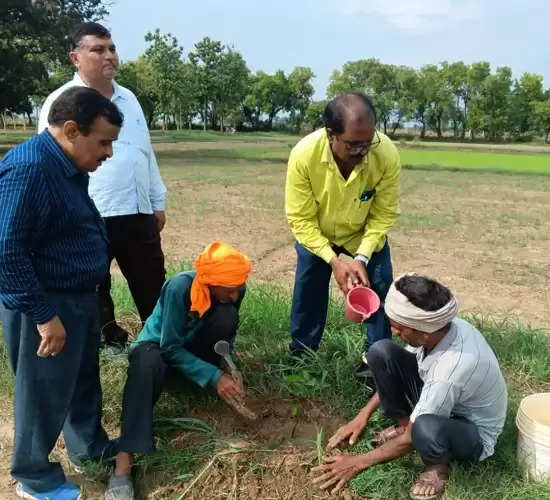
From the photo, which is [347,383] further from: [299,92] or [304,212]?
[299,92]

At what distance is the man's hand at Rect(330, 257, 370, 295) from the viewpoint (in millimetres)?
3002

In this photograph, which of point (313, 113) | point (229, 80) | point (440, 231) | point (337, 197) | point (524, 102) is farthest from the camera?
point (313, 113)

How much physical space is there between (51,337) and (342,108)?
5.35 feet

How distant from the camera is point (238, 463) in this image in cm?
264

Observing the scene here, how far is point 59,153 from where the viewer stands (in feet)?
7.06

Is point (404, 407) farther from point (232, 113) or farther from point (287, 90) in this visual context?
point (287, 90)

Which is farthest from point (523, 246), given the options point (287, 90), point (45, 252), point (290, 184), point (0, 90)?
point (287, 90)

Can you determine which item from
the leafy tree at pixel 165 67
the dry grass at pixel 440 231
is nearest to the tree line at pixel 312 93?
the leafy tree at pixel 165 67

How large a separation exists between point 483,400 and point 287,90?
72.2m

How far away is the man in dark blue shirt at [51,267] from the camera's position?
204 cm

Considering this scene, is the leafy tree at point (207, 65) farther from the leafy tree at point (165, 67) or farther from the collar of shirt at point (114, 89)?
the collar of shirt at point (114, 89)

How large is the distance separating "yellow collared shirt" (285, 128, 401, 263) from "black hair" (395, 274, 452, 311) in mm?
811

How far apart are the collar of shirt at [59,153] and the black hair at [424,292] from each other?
1367 millimetres

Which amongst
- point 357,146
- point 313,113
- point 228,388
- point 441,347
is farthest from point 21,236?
point 313,113
